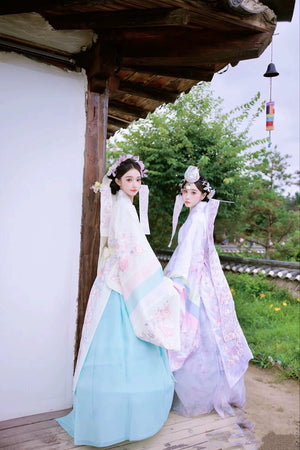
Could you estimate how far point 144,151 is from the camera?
8.41 metres

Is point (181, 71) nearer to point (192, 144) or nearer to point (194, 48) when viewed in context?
point (194, 48)

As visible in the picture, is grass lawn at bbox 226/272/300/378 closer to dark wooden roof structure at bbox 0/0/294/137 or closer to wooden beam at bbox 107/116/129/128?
wooden beam at bbox 107/116/129/128

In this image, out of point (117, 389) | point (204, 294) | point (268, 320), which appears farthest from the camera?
point (268, 320)

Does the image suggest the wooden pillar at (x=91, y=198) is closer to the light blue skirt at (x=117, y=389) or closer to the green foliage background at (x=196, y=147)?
the light blue skirt at (x=117, y=389)

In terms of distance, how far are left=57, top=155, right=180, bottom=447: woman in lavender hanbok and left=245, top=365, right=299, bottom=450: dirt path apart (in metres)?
2.18

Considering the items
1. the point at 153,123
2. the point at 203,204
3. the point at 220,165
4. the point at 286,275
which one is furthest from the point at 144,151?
the point at 203,204

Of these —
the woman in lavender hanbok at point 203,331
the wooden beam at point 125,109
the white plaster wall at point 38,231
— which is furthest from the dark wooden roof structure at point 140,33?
the woman in lavender hanbok at point 203,331

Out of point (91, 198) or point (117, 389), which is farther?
point (91, 198)

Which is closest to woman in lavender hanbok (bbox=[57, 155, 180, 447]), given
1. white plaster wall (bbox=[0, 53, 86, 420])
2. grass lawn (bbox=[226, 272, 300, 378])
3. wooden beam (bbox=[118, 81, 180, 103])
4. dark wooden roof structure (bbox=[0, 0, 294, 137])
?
white plaster wall (bbox=[0, 53, 86, 420])

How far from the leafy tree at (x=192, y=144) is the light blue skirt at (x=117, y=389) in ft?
18.4

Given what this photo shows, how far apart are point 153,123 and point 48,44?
19.1 feet

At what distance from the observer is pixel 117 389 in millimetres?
2322

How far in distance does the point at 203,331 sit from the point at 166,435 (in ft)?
2.86

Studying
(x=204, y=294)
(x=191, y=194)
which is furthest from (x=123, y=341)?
(x=191, y=194)
